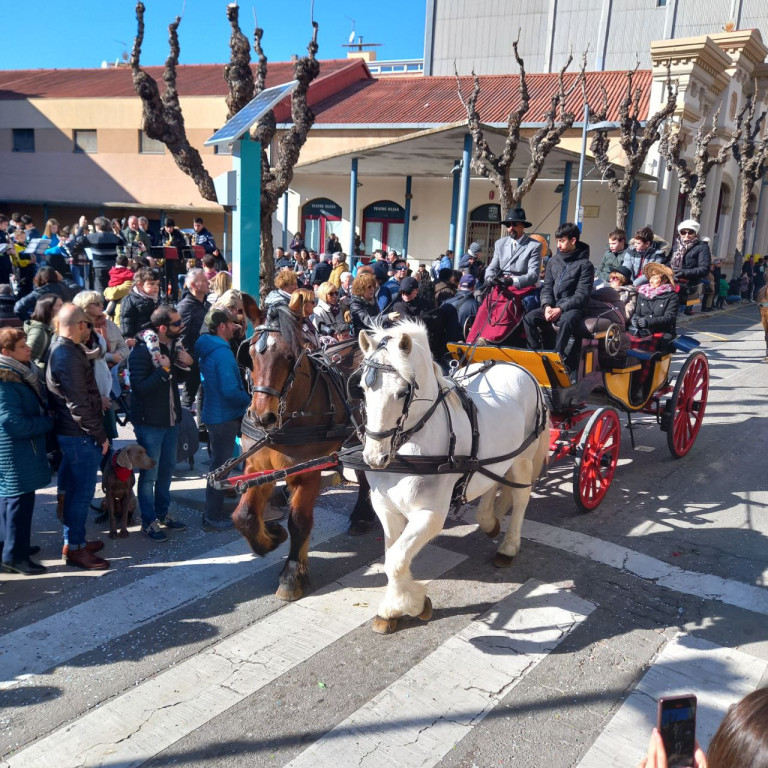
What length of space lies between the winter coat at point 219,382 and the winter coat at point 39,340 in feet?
4.30

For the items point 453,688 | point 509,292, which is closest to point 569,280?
point 509,292

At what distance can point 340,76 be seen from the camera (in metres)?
30.6

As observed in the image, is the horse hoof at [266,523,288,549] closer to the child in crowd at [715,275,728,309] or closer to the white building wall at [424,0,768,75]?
the child in crowd at [715,275,728,309]

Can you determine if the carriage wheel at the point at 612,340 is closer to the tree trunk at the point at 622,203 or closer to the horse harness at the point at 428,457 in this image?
the horse harness at the point at 428,457

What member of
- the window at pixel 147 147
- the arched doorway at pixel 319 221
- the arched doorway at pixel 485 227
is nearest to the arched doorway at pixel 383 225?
the arched doorway at pixel 319 221

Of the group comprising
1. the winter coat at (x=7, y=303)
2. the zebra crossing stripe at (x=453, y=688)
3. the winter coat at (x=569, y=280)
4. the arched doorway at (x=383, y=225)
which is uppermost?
the arched doorway at (x=383, y=225)

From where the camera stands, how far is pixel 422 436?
4039mm

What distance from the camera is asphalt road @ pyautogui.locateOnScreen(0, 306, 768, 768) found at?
10.7ft

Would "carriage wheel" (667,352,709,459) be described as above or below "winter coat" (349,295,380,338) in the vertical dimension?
below

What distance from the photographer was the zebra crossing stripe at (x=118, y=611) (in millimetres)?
3834

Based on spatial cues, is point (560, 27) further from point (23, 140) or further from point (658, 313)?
point (658, 313)

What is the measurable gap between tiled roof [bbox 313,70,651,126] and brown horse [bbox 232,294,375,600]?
22720 mm

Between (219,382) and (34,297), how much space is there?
360 centimetres

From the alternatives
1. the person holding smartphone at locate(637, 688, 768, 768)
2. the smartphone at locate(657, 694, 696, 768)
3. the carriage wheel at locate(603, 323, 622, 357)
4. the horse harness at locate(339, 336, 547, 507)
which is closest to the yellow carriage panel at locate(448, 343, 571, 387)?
the carriage wheel at locate(603, 323, 622, 357)
